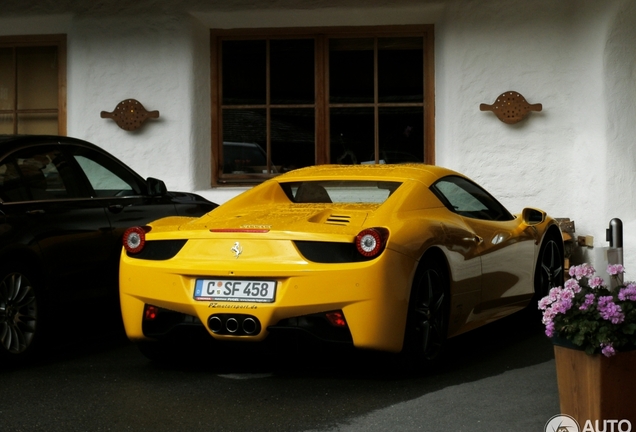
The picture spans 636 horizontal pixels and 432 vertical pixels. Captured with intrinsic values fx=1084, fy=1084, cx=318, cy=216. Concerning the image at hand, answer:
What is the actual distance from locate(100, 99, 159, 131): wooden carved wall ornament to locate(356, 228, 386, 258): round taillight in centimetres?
625

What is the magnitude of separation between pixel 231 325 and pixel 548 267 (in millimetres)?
3334

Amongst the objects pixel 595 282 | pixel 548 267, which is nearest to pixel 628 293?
pixel 595 282

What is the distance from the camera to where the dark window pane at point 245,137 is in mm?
11891

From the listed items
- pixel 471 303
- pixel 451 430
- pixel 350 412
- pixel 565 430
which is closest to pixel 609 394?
pixel 565 430

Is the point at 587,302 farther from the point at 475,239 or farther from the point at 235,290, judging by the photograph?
the point at 475,239

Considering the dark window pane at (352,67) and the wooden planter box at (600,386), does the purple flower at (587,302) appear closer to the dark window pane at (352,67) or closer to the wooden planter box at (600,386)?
the wooden planter box at (600,386)

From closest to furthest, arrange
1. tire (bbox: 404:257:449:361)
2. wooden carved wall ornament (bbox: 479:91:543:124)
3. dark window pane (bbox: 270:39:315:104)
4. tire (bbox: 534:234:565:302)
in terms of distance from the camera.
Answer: tire (bbox: 404:257:449:361) → tire (bbox: 534:234:565:302) → wooden carved wall ornament (bbox: 479:91:543:124) → dark window pane (bbox: 270:39:315:104)

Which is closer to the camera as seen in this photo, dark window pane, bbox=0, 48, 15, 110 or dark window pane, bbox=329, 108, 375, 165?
dark window pane, bbox=329, 108, 375, 165

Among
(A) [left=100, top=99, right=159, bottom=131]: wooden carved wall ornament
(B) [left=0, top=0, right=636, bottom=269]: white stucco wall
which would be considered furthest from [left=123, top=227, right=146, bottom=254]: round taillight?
(A) [left=100, top=99, right=159, bottom=131]: wooden carved wall ornament

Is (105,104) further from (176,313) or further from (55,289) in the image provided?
(176,313)

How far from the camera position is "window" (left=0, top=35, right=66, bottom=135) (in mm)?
12047

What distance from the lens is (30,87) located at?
1209cm

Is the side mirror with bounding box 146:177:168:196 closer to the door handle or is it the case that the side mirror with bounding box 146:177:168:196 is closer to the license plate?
the license plate

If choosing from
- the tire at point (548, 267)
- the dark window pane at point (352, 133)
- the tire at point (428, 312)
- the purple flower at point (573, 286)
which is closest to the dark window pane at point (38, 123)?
the dark window pane at point (352, 133)
